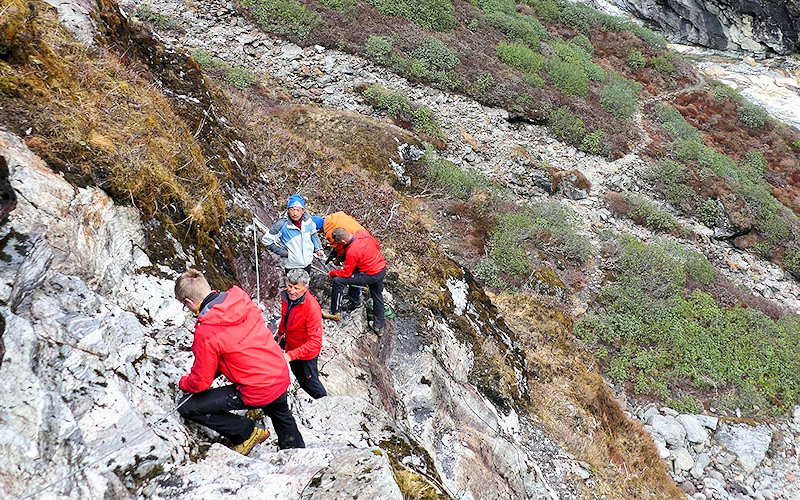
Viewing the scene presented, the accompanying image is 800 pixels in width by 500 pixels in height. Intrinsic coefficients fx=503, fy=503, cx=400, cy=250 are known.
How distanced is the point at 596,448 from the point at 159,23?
17660 millimetres

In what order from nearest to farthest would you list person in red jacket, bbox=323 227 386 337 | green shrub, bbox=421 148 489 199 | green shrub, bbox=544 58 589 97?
person in red jacket, bbox=323 227 386 337
green shrub, bbox=421 148 489 199
green shrub, bbox=544 58 589 97

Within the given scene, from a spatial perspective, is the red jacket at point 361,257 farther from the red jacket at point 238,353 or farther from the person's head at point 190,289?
the person's head at point 190,289

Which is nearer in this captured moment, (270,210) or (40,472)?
(40,472)

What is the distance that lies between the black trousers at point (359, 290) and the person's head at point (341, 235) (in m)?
0.50

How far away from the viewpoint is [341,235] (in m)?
5.72

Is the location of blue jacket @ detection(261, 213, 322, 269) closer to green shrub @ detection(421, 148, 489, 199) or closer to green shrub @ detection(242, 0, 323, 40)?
green shrub @ detection(421, 148, 489, 199)

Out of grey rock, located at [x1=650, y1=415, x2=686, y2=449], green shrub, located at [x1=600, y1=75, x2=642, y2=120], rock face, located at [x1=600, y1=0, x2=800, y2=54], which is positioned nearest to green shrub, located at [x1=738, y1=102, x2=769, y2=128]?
green shrub, located at [x1=600, y1=75, x2=642, y2=120]

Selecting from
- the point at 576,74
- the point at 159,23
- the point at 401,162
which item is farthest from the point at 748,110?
the point at 159,23

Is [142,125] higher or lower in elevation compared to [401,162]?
higher

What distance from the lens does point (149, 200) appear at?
480 cm

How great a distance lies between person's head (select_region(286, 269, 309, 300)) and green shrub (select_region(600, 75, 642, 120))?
21.1 metres

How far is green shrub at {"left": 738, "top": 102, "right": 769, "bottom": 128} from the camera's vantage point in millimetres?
25297

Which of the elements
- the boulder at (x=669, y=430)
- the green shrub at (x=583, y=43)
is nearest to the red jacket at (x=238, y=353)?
the boulder at (x=669, y=430)

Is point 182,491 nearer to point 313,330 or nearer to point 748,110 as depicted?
point 313,330
